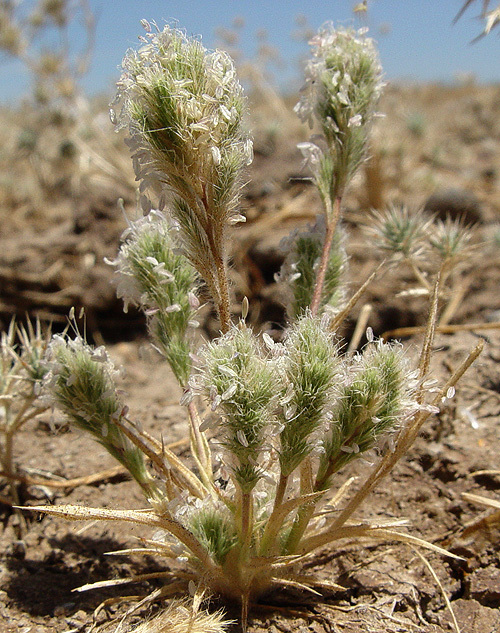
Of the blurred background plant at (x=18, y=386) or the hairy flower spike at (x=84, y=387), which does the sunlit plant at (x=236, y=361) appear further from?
the blurred background plant at (x=18, y=386)

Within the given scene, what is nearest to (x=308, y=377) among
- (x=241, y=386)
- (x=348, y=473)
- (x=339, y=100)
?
(x=241, y=386)

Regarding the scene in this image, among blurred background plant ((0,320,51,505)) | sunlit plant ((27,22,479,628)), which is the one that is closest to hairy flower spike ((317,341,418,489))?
sunlit plant ((27,22,479,628))

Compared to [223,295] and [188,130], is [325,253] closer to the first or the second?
[223,295]

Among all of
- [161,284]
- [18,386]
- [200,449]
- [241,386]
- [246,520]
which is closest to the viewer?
[241,386]

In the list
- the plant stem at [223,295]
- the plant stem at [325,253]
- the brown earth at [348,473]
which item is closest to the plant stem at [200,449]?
the brown earth at [348,473]

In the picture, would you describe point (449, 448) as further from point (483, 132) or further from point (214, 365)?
point (483, 132)

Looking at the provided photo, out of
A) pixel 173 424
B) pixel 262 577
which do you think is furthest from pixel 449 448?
pixel 173 424
